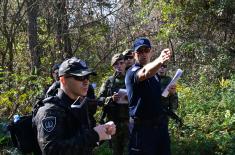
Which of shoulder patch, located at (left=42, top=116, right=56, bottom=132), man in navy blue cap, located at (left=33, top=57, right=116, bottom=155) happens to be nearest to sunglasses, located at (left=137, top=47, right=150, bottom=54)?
man in navy blue cap, located at (left=33, top=57, right=116, bottom=155)

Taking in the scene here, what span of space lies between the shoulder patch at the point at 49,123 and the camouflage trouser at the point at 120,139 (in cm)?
383

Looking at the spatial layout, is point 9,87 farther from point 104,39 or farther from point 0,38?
point 104,39

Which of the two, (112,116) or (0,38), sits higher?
(0,38)

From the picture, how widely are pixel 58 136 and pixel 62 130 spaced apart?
62 millimetres

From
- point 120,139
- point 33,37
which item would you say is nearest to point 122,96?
point 120,139

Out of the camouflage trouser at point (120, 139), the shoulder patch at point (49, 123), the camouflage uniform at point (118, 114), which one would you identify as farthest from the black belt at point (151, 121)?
the shoulder patch at point (49, 123)

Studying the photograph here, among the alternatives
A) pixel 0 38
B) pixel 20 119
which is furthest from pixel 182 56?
pixel 20 119

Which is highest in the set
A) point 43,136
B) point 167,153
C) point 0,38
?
point 0,38

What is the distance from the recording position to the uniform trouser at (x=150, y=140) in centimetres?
502

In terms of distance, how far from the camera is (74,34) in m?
11.9

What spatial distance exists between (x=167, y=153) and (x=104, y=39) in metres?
9.64

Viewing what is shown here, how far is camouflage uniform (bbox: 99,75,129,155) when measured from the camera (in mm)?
6648

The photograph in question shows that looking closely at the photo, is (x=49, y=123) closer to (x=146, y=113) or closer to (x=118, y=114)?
(x=146, y=113)

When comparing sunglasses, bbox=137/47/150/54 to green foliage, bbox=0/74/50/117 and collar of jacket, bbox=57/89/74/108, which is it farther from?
green foliage, bbox=0/74/50/117
